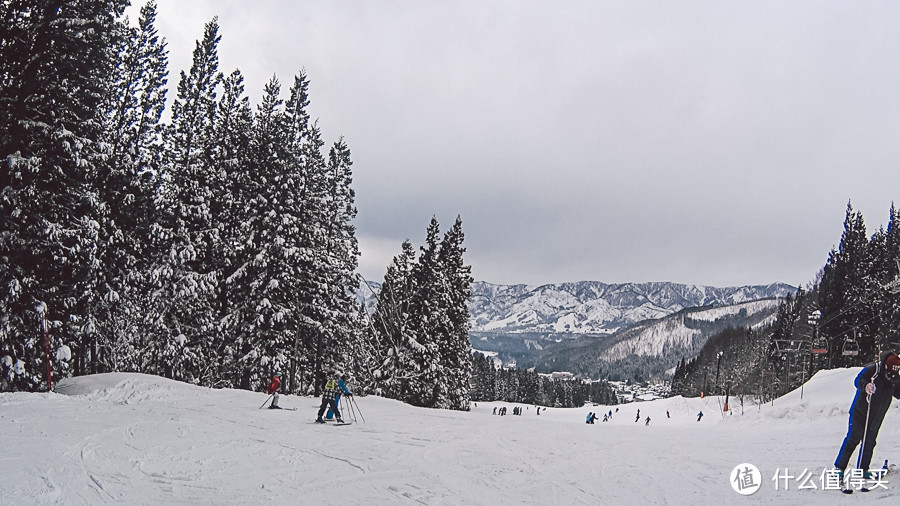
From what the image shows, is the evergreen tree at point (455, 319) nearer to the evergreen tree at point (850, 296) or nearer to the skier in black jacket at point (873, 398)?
the skier in black jacket at point (873, 398)

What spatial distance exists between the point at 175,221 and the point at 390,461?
19179 mm

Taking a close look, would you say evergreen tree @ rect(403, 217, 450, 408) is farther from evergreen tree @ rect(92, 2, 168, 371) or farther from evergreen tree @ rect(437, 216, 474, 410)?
evergreen tree @ rect(92, 2, 168, 371)

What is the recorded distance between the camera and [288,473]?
9445 mm

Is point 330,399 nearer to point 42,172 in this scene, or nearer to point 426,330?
point 42,172

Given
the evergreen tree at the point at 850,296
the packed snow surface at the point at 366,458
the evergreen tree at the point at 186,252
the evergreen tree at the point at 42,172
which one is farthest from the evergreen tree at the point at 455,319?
the evergreen tree at the point at 850,296

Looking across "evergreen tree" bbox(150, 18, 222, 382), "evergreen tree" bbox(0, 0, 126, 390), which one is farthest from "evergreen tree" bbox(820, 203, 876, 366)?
"evergreen tree" bbox(0, 0, 126, 390)

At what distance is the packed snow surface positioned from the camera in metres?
8.22

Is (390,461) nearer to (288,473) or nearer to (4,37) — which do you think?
(288,473)

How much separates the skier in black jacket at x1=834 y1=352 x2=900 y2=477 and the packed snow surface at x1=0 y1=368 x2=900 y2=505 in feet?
2.32

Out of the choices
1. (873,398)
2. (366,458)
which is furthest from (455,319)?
(873,398)

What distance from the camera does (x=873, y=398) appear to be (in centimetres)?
789

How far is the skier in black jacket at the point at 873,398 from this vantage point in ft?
25.8

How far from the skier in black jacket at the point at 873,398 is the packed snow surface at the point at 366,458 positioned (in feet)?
2.32

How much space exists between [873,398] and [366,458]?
891 cm
